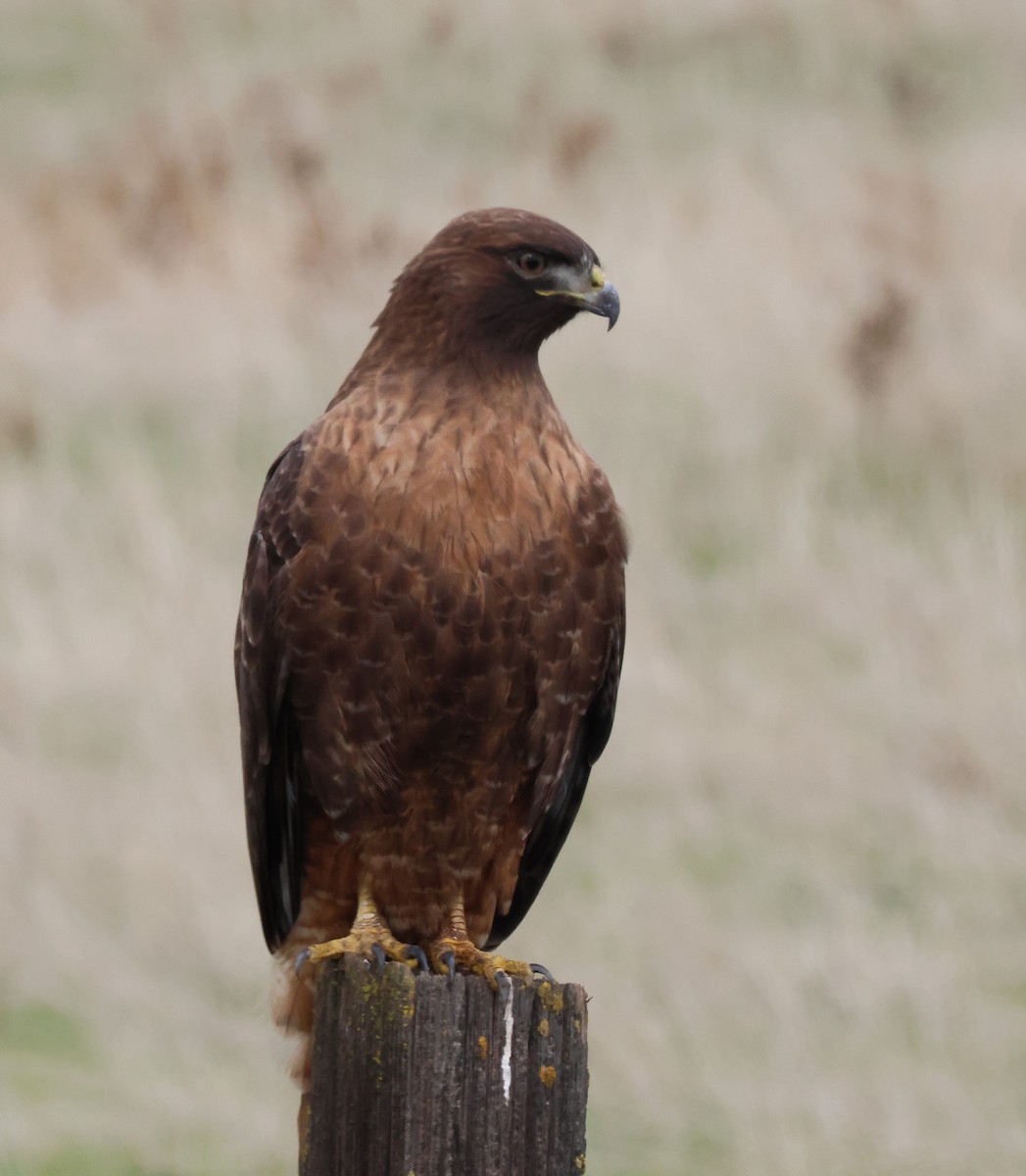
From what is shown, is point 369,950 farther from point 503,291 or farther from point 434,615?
point 503,291

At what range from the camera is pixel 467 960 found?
433cm

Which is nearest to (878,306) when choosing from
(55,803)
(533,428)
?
(55,803)

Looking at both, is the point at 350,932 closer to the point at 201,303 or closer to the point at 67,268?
the point at 201,303

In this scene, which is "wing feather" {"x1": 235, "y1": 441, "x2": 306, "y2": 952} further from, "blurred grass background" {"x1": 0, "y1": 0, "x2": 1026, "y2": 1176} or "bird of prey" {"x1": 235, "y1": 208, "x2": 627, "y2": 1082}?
"blurred grass background" {"x1": 0, "y1": 0, "x2": 1026, "y2": 1176}

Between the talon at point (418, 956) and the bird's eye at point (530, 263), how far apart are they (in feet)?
4.40

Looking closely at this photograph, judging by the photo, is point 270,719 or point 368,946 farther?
point 270,719

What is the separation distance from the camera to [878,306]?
1473 cm

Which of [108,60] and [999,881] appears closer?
[999,881]

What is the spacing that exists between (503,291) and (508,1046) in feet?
5.62

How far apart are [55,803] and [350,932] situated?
223 inches

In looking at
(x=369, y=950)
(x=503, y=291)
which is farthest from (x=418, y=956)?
(x=503, y=291)

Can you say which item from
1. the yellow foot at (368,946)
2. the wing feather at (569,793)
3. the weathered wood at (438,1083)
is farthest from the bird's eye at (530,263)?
the weathered wood at (438,1083)

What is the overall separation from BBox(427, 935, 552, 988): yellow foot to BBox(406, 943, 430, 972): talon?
4 centimetres

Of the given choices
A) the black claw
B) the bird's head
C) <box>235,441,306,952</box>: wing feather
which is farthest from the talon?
the bird's head
